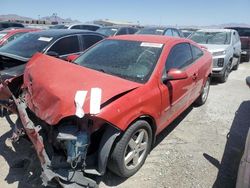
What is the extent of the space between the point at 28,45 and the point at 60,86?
3.44 meters

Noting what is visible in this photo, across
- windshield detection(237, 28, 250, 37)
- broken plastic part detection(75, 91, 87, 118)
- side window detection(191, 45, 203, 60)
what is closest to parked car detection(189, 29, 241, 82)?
side window detection(191, 45, 203, 60)

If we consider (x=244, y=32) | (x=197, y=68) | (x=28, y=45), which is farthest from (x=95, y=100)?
(x=244, y=32)

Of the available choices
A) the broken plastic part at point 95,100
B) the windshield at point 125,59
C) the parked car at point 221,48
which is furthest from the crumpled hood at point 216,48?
the broken plastic part at point 95,100

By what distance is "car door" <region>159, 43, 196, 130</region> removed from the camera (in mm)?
3654

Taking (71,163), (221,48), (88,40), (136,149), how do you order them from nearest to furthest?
(71,163)
(136,149)
(88,40)
(221,48)

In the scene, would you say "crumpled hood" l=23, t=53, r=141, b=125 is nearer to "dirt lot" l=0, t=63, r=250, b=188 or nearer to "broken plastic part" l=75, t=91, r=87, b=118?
"broken plastic part" l=75, t=91, r=87, b=118

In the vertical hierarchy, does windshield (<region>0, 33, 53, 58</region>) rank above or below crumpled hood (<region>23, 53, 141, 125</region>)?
above

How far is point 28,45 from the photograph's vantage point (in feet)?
19.4

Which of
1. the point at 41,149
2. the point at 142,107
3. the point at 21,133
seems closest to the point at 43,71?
the point at 21,133

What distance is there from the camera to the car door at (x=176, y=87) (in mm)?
3654

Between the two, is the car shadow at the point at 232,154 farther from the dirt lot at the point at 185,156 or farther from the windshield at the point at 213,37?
the windshield at the point at 213,37

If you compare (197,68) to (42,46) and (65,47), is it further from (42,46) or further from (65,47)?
(42,46)

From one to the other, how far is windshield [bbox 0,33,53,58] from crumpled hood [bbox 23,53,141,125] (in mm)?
2145

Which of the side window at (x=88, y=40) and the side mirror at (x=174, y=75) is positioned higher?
the side window at (x=88, y=40)
